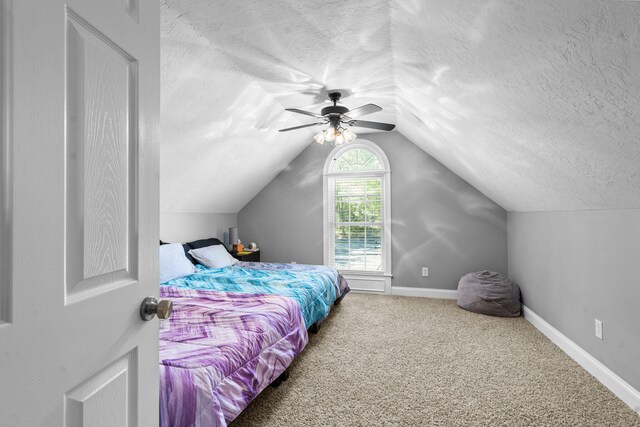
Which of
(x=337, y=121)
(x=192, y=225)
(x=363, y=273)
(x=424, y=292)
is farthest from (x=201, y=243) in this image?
(x=424, y=292)

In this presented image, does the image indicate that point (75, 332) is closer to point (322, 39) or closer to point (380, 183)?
point (322, 39)

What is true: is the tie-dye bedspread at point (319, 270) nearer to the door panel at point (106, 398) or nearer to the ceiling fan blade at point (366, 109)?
the ceiling fan blade at point (366, 109)

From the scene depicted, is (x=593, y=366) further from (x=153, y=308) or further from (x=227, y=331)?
(x=153, y=308)

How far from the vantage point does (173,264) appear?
3379mm

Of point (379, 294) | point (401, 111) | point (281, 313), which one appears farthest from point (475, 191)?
point (281, 313)

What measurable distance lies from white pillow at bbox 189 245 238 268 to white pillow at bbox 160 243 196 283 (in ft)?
1.04

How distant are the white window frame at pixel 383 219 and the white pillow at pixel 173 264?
2186mm

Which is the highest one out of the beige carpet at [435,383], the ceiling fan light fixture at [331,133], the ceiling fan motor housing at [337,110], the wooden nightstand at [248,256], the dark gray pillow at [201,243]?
the ceiling fan motor housing at [337,110]

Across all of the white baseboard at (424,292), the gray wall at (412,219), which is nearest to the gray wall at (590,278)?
the gray wall at (412,219)

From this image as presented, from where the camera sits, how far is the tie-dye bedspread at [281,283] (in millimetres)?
2922

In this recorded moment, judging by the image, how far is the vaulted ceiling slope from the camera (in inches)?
54.2

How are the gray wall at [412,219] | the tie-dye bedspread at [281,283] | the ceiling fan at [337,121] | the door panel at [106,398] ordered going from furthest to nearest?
the gray wall at [412,219], the ceiling fan at [337,121], the tie-dye bedspread at [281,283], the door panel at [106,398]

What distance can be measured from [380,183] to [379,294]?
165 cm

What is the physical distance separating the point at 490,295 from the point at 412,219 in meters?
1.42
